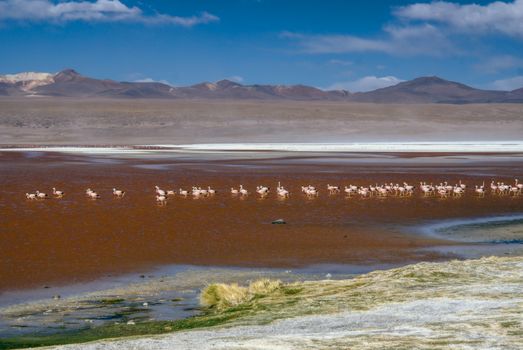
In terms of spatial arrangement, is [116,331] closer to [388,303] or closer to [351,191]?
[388,303]

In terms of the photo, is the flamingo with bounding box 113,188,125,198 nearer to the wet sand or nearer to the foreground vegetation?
the wet sand

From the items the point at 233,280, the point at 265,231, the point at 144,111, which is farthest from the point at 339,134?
the point at 233,280

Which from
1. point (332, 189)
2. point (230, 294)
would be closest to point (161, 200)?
point (332, 189)

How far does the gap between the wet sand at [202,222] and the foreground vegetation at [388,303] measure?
12.7ft

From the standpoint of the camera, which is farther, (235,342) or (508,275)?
(508,275)

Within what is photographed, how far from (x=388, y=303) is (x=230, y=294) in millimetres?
3013

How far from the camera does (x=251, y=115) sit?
108 meters

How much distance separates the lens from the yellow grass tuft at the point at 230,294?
13.2 meters

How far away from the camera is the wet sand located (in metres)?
18.0

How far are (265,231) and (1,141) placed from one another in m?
67.1

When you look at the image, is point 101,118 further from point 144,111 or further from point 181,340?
point 181,340

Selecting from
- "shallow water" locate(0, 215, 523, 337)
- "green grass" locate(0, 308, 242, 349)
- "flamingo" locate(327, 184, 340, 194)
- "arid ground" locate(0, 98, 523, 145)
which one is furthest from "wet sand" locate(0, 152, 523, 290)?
"arid ground" locate(0, 98, 523, 145)

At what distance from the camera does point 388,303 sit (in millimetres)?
11289

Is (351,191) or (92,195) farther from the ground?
(92,195)
